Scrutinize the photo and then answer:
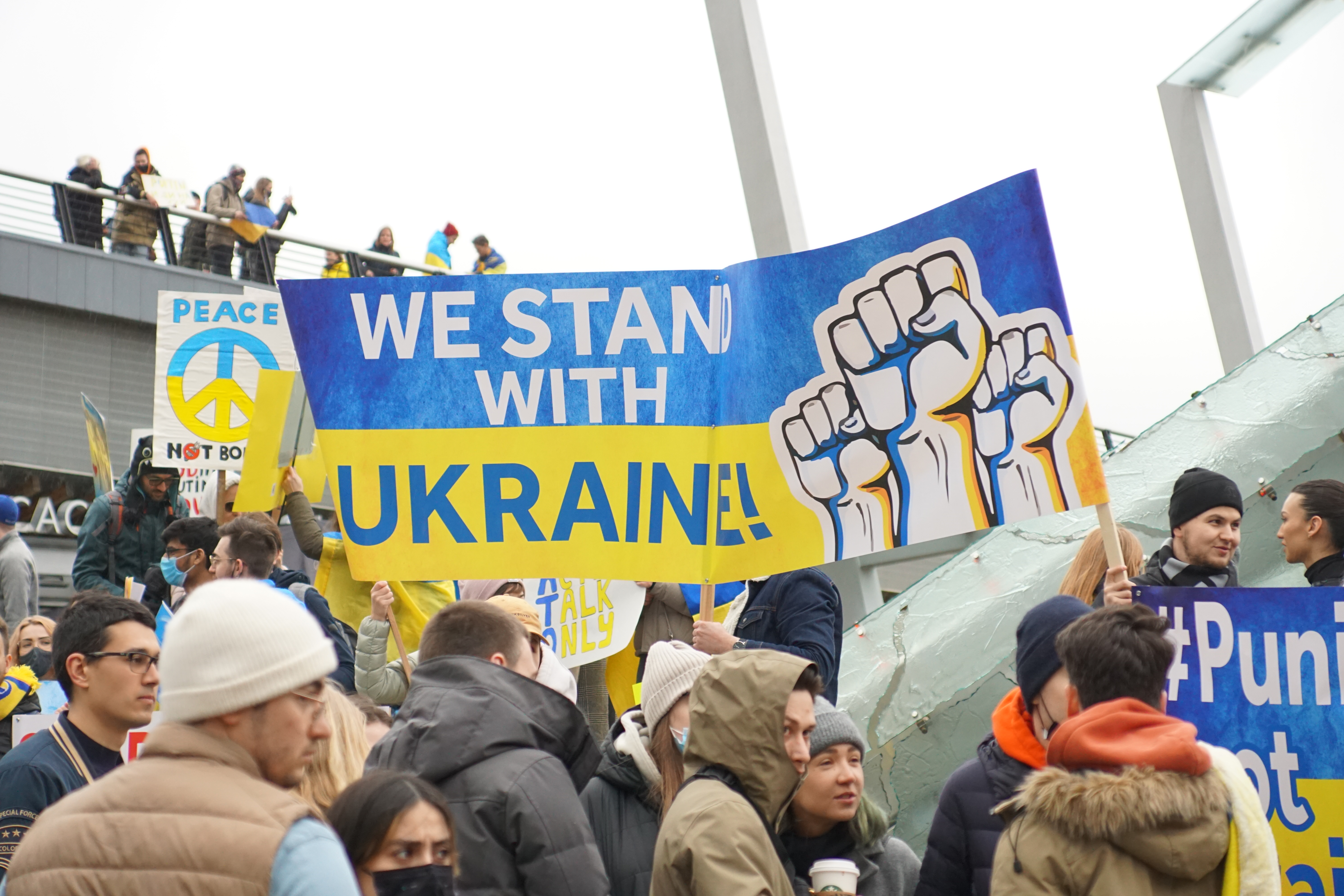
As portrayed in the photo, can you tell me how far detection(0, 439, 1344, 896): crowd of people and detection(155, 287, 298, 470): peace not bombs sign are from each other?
4.68 m

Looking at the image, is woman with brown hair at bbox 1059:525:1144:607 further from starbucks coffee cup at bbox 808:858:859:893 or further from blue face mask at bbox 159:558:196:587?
blue face mask at bbox 159:558:196:587

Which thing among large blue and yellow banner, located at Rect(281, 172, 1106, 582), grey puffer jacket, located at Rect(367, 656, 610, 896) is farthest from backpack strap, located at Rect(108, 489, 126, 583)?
grey puffer jacket, located at Rect(367, 656, 610, 896)

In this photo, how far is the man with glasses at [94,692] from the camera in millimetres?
→ 3766

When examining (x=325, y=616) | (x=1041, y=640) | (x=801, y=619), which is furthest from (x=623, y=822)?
(x=325, y=616)

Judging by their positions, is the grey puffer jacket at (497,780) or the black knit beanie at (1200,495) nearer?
the grey puffer jacket at (497,780)

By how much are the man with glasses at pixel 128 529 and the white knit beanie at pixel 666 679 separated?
16.3 feet

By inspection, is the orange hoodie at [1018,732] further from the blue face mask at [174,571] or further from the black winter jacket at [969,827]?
the blue face mask at [174,571]

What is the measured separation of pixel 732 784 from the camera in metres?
3.28

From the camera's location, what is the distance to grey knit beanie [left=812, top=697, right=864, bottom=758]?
12.2 feet

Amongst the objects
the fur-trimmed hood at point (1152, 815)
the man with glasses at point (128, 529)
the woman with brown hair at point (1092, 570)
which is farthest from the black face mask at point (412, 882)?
the man with glasses at point (128, 529)

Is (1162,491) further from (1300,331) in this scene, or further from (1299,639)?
(1299,639)

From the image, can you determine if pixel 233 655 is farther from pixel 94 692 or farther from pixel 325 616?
pixel 325 616

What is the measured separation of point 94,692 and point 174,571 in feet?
9.72

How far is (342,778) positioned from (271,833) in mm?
1634
